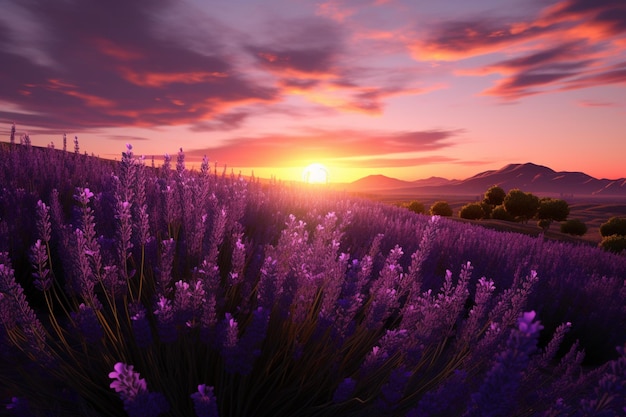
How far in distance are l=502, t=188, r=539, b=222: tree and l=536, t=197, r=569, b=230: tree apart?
156 cm

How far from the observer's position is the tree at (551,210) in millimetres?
39156

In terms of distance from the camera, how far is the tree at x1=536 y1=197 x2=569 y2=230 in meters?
39.2

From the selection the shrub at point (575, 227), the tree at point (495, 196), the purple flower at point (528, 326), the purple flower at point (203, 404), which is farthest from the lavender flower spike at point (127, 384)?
the tree at point (495, 196)

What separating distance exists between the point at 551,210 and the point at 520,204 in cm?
396

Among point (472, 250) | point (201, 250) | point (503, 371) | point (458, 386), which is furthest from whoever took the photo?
point (472, 250)

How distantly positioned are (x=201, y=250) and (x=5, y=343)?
3.05ft

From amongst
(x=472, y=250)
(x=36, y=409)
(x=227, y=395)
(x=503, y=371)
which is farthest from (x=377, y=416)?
(x=472, y=250)

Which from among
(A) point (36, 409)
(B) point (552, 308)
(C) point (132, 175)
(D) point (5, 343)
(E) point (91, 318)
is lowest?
(B) point (552, 308)

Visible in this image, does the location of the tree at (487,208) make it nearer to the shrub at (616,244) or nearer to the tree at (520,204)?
the tree at (520,204)

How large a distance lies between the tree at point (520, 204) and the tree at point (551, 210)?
61.3 inches

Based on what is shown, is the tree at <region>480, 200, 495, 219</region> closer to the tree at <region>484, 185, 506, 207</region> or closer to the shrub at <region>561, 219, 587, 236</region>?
the tree at <region>484, 185, 506, 207</region>

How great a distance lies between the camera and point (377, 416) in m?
1.71

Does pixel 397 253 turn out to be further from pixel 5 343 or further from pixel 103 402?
pixel 5 343

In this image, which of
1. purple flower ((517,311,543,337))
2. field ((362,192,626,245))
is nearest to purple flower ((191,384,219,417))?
purple flower ((517,311,543,337))
